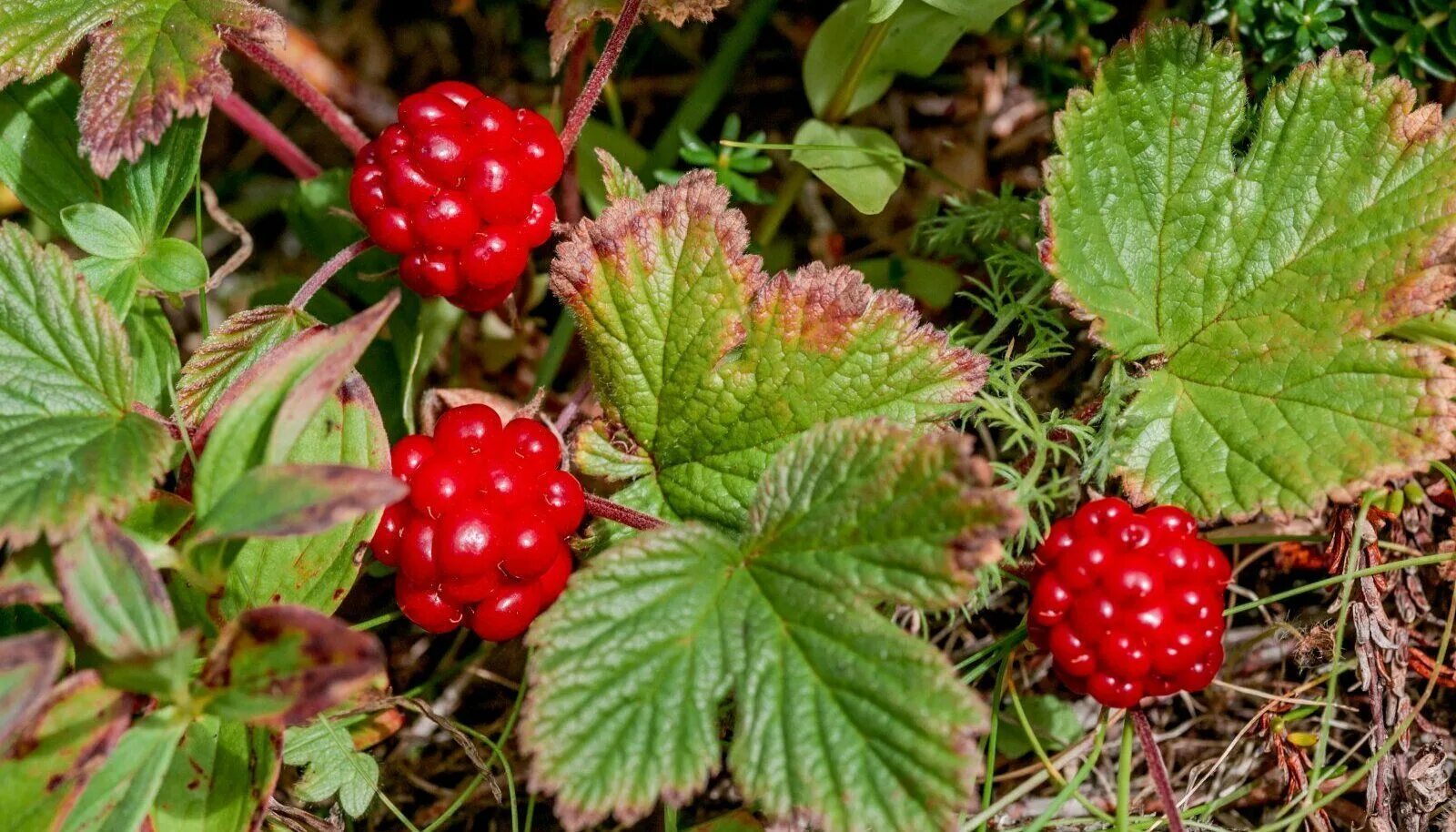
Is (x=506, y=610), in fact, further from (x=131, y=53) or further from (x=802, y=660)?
(x=131, y=53)

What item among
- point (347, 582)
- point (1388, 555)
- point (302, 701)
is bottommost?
point (1388, 555)

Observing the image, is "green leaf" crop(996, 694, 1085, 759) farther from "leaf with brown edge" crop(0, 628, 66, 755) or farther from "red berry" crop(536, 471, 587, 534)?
"leaf with brown edge" crop(0, 628, 66, 755)

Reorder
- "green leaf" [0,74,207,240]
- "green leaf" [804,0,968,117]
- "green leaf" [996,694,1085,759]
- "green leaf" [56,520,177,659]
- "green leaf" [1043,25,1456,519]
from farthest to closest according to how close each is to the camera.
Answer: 1. "green leaf" [804,0,968,117]
2. "green leaf" [996,694,1085,759]
3. "green leaf" [0,74,207,240]
4. "green leaf" [1043,25,1456,519]
5. "green leaf" [56,520,177,659]

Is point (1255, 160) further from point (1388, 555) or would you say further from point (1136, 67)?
point (1388, 555)

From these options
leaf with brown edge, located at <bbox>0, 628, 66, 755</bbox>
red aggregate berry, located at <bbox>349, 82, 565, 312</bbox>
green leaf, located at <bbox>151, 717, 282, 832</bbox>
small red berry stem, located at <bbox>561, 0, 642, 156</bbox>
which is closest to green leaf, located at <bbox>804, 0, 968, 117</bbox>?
small red berry stem, located at <bbox>561, 0, 642, 156</bbox>

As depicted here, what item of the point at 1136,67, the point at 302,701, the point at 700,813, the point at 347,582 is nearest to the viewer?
the point at 302,701

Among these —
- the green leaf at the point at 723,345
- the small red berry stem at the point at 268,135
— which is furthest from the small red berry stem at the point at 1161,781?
the small red berry stem at the point at 268,135

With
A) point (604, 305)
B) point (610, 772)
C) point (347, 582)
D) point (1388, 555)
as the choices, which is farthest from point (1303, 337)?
point (347, 582)
